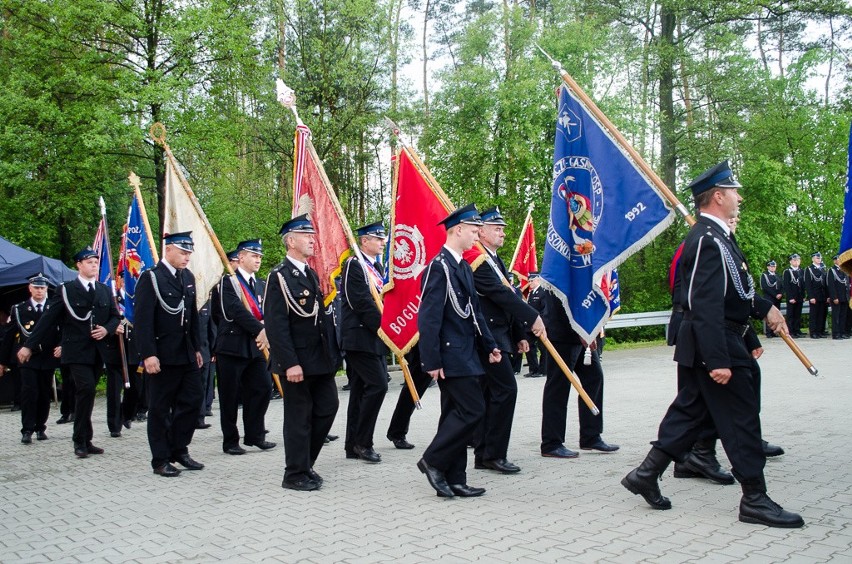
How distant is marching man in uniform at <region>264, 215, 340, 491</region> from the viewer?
641cm

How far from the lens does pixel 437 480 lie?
5.79m

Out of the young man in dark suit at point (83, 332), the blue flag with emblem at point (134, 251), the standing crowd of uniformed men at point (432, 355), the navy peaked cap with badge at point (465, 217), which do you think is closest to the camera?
the standing crowd of uniformed men at point (432, 355)

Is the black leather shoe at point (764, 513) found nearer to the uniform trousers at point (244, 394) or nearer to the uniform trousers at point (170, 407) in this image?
the uniform trousers at point (170, 407)

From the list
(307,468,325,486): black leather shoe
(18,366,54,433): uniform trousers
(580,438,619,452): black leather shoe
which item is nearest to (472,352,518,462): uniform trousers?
(580,438,619,452): black leather shoe

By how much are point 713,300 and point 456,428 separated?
81.0 inches

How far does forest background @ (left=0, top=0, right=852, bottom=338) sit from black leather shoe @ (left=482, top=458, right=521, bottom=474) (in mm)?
14731

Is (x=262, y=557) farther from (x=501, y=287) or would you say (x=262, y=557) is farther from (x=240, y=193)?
(x=240, y=193)

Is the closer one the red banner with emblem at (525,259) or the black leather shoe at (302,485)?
the black leather shoe at (302,485)

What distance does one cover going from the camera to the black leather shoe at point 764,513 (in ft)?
15.1

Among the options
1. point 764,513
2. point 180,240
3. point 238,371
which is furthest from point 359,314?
point 764,513

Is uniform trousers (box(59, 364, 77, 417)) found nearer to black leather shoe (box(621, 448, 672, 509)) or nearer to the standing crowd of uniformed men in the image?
the standing crowd of uniformed men

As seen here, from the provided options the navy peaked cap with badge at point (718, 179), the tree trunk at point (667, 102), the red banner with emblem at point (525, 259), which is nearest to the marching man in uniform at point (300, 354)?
the navy peaked cap with badge at point (718, 179)

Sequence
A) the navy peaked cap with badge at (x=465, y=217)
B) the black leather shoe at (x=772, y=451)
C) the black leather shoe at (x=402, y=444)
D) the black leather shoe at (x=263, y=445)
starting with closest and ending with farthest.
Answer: the navy peaked cap with badge at (x=465, y=217)
the black leather shoe at (x=772, y=451)
the black leather shoe at (x=402, y=444)
the black leather shoe at (x=263, y=445)

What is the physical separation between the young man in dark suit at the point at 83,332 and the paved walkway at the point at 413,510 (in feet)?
1.60
